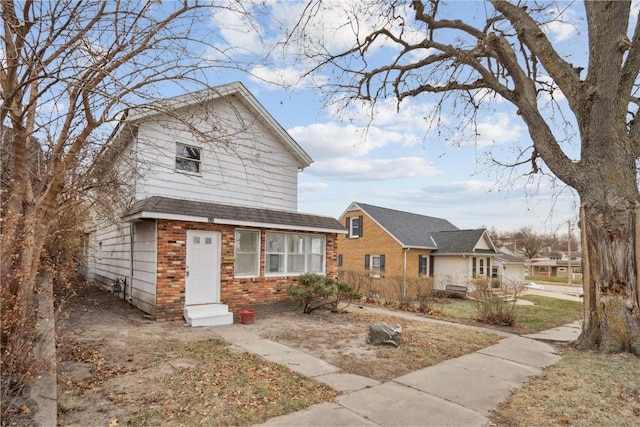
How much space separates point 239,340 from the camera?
766 cm

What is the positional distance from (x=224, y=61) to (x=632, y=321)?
868 cm

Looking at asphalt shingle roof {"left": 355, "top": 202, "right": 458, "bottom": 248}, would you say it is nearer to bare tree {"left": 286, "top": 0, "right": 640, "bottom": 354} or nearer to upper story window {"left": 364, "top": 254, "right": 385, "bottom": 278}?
upper story window {"left": 364, "top": 254, "right": 385, "bottom": 278}

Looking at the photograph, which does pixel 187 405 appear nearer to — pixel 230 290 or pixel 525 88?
pixel 230 290

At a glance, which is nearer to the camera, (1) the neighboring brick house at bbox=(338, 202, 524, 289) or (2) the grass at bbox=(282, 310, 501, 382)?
(2) the grass at bbox=(282, 310, 501, 382)

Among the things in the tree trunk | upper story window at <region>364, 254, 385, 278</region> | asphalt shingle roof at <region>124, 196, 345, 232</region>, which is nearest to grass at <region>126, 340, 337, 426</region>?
asphalt shingle roof at <region>124, 196, 345, 232</region>

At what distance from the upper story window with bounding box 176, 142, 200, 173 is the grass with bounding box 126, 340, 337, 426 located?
6359 mm

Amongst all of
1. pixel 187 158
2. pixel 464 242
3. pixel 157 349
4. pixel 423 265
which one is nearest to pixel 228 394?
pixel 157 349

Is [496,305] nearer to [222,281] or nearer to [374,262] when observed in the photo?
[222,281]

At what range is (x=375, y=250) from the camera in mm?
24750

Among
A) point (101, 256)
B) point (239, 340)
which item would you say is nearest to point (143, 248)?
point (239, 340)

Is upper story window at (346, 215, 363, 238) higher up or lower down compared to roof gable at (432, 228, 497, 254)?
higher up

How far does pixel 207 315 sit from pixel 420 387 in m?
5.73

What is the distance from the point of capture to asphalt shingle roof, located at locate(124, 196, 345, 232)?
9172 millimetres

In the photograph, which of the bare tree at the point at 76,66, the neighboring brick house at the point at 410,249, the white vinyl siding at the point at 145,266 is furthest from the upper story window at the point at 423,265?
the bare tree at the point at 76,66
